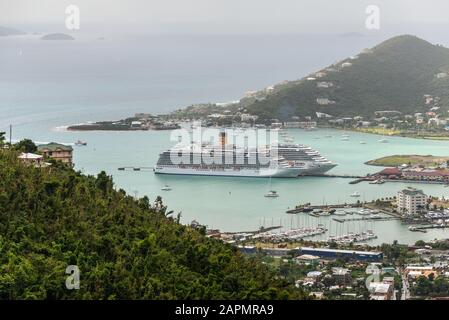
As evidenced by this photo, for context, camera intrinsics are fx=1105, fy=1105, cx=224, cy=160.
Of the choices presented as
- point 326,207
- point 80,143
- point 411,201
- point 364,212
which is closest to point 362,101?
point 80,143

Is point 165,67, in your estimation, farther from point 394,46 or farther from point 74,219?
point 74,219

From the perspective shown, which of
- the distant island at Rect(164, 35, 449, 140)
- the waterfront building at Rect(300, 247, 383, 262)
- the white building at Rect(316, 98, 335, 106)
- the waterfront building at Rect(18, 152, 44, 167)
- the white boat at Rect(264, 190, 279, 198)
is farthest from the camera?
the white building at Rect(316, 98, 335, 106)

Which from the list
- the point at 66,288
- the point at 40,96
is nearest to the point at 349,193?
the point at 66,288

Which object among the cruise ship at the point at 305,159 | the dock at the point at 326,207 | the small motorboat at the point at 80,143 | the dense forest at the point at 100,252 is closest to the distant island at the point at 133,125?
the small motorboat at the point at 80,143

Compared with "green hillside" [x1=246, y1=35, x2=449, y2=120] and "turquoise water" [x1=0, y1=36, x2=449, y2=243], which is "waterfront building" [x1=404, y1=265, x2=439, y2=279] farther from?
"green hillside" [x1=246, y1=35, x2=449, y2=120]

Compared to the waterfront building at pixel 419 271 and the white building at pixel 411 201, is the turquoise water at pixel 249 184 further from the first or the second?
the waterfront building at pixel 419 271

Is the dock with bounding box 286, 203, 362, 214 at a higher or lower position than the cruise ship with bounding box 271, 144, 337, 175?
lower

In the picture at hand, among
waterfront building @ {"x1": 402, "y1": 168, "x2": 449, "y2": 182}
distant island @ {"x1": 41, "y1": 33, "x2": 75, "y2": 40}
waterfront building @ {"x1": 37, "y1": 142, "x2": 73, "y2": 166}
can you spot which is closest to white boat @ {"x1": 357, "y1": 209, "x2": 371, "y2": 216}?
waterfront building @ {"x1": 402, "y1": 168, "x2": 449, "y2": 182}
